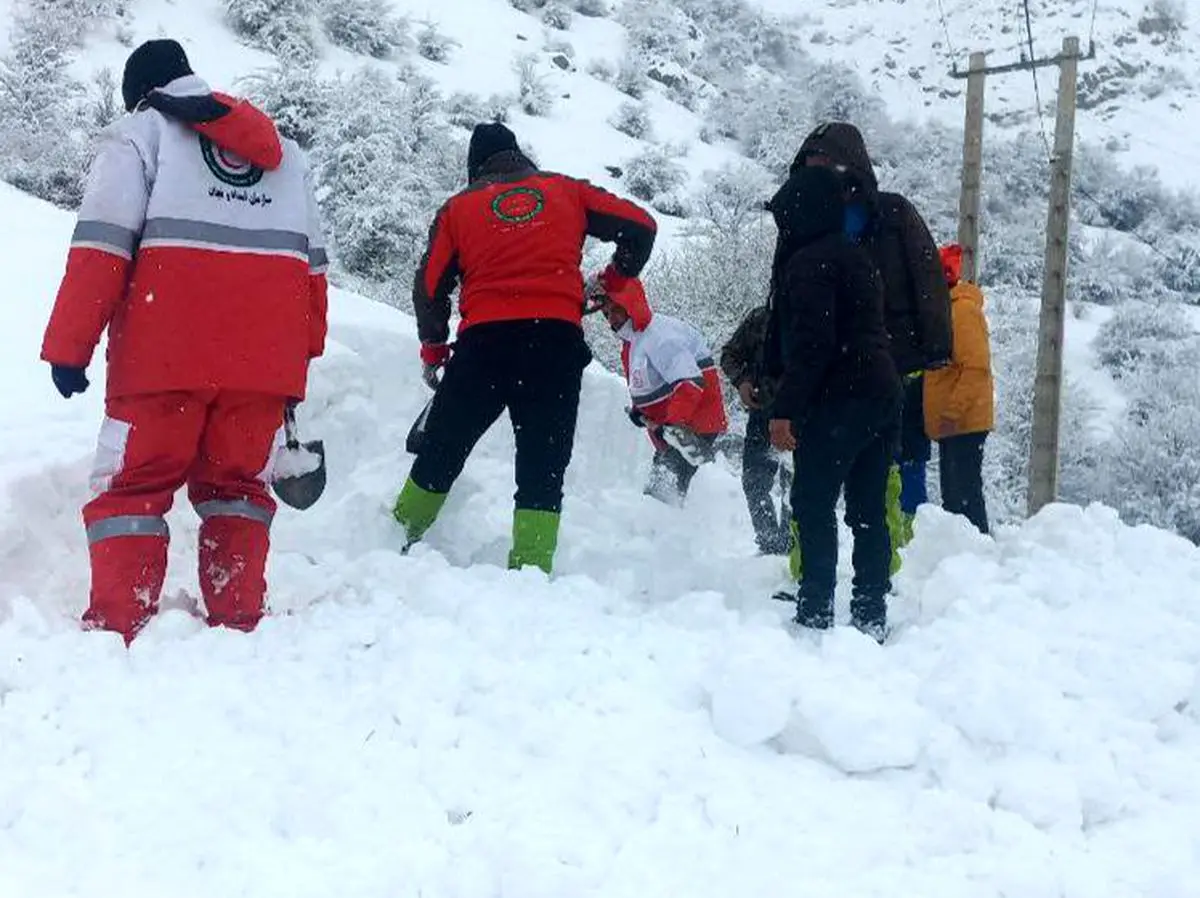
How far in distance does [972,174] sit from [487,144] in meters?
9.33

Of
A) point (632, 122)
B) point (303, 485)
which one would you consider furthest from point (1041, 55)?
point (303, 485)

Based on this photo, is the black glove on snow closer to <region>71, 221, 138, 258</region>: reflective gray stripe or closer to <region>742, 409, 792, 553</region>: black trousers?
<region>71, 221, 138, 258</region>: reflective gray stripe

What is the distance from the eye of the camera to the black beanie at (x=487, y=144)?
3.85m

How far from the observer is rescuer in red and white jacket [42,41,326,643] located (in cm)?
276

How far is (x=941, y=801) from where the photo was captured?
7.23 ft

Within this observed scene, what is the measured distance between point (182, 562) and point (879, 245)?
261cm

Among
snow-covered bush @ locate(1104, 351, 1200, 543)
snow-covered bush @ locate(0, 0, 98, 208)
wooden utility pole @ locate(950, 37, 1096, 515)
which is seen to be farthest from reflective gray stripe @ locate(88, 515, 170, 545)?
snow-covered bush @ locate(1104, 351, 1200, 543)

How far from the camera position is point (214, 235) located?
113 inches

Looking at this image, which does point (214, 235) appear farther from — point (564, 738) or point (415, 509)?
point (564, 738)

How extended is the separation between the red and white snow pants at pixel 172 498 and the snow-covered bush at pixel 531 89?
976 inches

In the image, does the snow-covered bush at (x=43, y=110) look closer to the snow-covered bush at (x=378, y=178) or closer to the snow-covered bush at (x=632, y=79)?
the snow-covered bush at (x=378, y=178)

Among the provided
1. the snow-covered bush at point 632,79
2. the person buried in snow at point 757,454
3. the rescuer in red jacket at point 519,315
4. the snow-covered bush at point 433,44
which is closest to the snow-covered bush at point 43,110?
the snow-covered bush at point 433,44

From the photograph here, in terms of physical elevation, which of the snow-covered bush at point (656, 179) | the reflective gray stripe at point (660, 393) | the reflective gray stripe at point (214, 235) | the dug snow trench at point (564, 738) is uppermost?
the reflective gray stripe at point (214, 235)

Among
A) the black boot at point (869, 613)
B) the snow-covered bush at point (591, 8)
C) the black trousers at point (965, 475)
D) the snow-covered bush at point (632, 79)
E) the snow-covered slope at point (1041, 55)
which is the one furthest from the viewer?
the snow-covered bush at point (591, 8)
